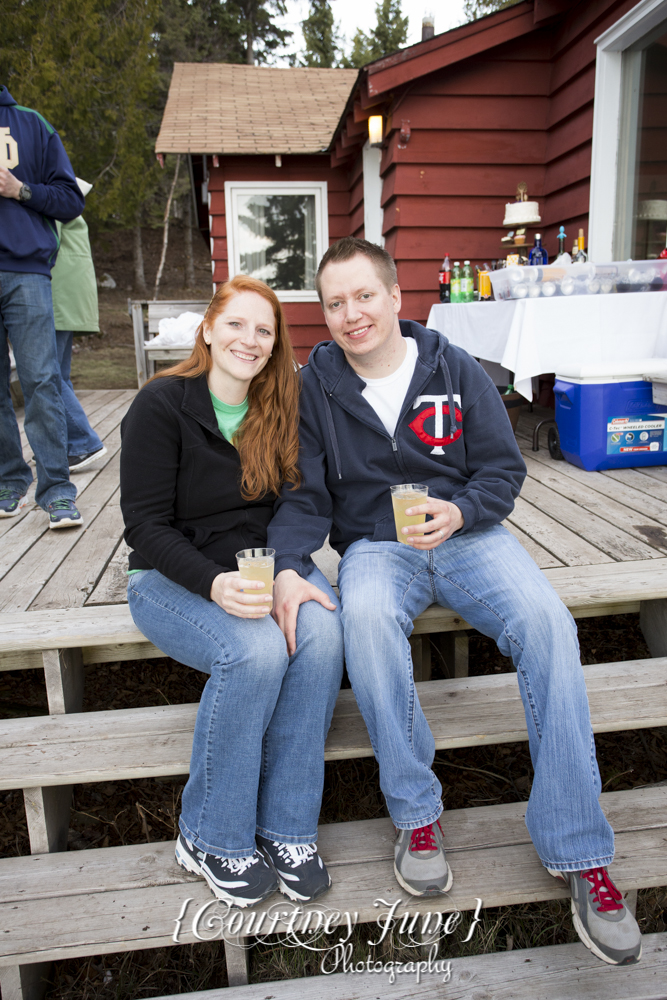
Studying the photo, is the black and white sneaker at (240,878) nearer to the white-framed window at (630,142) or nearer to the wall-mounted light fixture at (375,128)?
the white-framed window at (630,142)

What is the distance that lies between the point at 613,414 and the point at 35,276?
2.46 meters

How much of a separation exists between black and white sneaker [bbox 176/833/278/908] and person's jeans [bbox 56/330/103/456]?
241cm

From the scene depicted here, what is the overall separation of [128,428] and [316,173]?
6.49 meters

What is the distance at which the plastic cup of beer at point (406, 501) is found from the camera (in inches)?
60.7

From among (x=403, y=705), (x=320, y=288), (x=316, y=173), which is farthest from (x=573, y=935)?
(x=316, y=173)

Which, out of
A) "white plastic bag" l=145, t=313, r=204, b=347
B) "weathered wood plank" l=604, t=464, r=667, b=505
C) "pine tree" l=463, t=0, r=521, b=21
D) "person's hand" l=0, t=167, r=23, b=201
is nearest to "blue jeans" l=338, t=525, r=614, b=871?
"weathered wood plank" l=604, t=464, r=667, b=505

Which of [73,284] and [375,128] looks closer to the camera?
[73,284]

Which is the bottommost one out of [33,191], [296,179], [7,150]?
[33,191]

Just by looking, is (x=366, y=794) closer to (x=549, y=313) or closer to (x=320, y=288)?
(x=320, y=288)

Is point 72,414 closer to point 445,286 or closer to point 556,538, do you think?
point 556,538

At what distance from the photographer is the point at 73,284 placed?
10.6ft

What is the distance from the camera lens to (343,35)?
2002cm

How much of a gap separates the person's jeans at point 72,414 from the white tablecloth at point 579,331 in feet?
6.92

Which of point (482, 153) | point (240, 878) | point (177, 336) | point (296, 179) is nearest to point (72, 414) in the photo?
point (240, 878)
